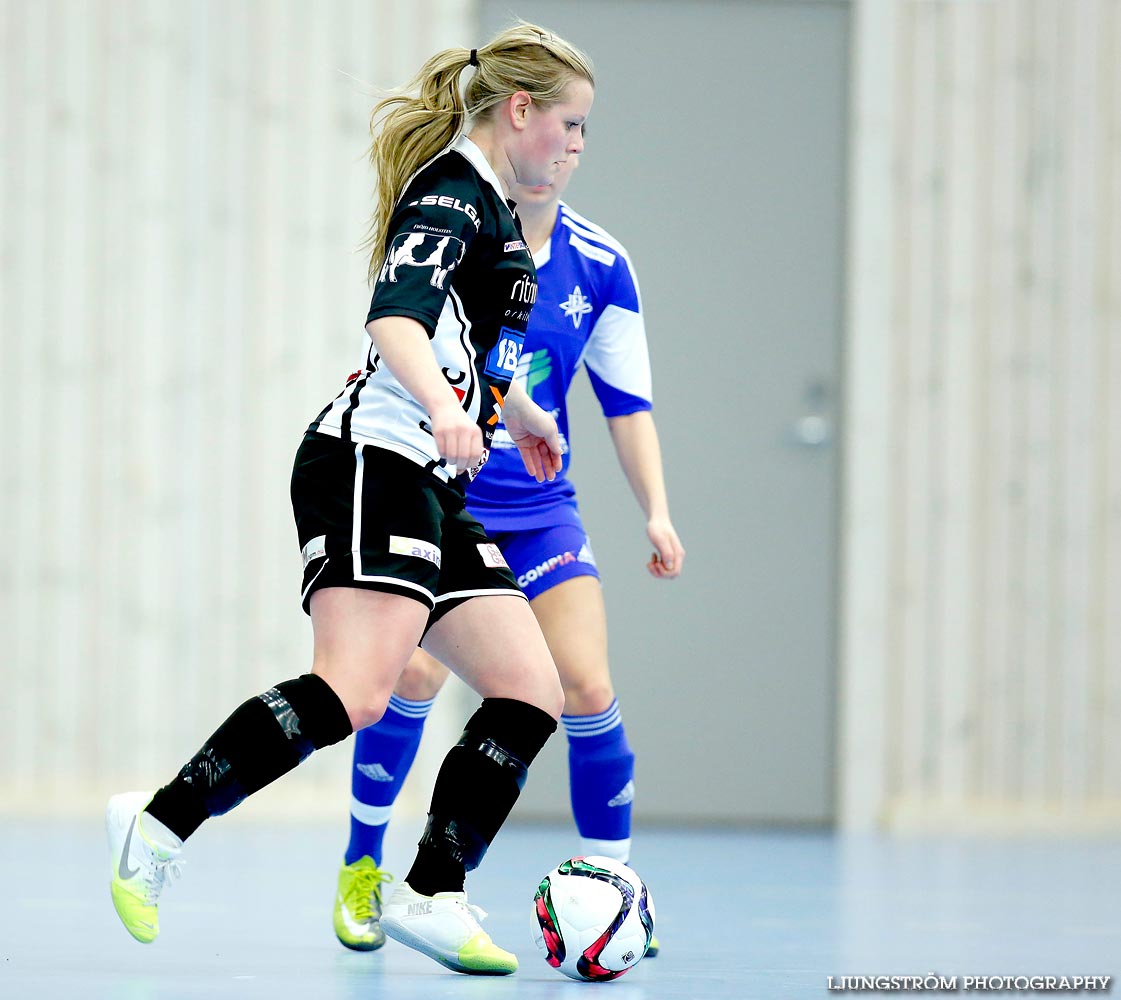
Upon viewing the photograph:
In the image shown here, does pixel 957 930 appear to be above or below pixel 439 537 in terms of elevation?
below

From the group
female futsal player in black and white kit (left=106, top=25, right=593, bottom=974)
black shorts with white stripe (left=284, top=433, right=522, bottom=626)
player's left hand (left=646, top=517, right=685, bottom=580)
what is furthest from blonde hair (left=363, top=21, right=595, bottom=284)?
player's left hand (left=646, top=517, right=685, bottom=580)

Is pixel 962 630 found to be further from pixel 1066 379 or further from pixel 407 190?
pixel 407 190

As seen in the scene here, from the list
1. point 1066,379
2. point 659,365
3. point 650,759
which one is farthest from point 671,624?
point 1066,379

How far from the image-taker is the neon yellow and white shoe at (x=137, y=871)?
1933 millimetres

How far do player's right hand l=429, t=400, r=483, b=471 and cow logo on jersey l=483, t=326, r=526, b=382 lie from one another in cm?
28

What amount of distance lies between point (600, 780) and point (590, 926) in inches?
19.4

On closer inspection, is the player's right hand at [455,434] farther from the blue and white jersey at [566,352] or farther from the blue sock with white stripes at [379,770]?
the blue sock with white stripes at [379,770]

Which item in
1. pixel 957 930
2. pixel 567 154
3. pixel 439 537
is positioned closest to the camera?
pixel 439 537

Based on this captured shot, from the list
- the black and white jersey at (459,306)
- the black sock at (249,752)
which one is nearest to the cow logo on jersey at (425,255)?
the black and white jersey at (459,306)

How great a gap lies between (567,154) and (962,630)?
3.32 metres

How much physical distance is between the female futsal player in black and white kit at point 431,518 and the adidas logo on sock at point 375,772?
58cm

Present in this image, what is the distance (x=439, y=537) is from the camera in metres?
2.07

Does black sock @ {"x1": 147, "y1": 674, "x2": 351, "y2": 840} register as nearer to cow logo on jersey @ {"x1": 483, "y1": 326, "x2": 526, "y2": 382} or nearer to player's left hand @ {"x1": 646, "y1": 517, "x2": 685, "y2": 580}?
cow logo on jersey @ {"x1": 483, "y1": 326, "x2": 526, "y2": 382}

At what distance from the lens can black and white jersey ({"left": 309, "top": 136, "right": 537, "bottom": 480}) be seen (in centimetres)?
202
